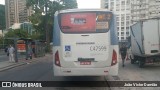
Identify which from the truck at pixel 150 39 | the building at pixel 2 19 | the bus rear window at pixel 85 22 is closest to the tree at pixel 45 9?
the truck at pixel 150 39

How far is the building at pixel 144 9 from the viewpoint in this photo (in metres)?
116

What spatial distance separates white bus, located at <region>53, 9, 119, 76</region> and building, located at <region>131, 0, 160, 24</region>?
4230 inches

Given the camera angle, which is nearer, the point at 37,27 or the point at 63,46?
the point at 63,46

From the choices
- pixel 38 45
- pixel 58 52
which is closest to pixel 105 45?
pixel 58 52

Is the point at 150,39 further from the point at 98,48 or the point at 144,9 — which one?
the point at 144,9

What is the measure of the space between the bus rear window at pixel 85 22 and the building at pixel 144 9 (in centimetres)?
10737

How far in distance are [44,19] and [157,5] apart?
7690 centimetres

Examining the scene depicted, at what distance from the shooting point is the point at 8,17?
13250 cm

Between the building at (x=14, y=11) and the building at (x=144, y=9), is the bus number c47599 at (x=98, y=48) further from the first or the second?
the building at (x=14, y=11)

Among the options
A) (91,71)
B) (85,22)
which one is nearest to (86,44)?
(85,22)

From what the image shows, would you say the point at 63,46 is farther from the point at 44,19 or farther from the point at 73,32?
the point at 44,19

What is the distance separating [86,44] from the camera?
10594 mm

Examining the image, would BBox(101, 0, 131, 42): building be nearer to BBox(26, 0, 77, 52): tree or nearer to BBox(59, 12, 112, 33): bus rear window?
BBox(26, 0, 77, 52): tree

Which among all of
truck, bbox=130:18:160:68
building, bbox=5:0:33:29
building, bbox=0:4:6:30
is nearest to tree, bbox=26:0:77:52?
truck, bbox=130:18:160:68
